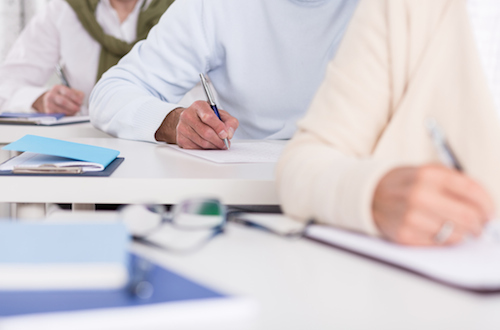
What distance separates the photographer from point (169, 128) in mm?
1216

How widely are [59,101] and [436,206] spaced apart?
187 cm

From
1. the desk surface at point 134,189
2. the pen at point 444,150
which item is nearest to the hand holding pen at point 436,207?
the pen at point 444,150

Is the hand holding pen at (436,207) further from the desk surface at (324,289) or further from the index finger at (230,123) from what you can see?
Result: the index finger at (230,123)

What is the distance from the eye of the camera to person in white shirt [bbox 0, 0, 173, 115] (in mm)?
2576

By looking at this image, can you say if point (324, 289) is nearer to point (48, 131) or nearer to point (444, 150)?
point (444, 150)

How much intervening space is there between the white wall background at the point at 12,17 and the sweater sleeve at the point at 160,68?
1956 millimetres

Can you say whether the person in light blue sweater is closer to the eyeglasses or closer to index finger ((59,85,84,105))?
index finger ((59,85,84,105))

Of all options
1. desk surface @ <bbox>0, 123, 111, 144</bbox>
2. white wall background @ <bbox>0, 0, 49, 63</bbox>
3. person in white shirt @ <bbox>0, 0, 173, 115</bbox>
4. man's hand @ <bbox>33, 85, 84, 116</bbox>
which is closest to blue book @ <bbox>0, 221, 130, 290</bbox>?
desk surface @ <bbox>0, 123, 111, 144</bbox>

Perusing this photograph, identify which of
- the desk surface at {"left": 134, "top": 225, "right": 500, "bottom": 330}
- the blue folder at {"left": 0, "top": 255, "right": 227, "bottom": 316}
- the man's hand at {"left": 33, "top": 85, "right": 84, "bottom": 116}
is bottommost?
the man's hand at {"left": 33, "top": 85, "right": 84, "bottom": 116}

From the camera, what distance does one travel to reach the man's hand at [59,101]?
210 centimetres

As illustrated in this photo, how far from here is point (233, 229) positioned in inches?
22.5

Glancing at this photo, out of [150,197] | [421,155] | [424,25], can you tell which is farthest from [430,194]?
[150,197]

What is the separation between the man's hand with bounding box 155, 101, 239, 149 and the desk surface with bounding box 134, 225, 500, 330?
61 cm

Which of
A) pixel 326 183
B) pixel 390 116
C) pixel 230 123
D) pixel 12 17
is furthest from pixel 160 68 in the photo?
pixel 12 17
